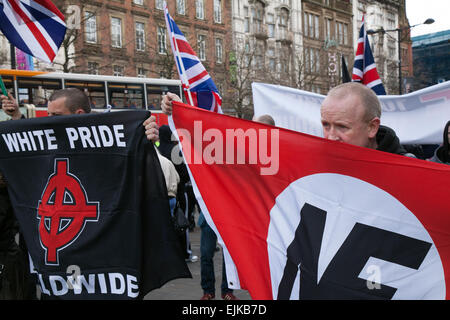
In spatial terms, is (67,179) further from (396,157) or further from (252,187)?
(396,157)

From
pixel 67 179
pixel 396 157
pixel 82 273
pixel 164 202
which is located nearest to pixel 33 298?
pixel 82 273

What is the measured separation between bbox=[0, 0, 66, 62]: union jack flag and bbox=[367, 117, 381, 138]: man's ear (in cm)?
373

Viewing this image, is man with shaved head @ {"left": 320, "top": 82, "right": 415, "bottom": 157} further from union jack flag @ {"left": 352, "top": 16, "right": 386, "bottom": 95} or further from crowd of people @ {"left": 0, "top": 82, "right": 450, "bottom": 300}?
union jack flag @ {"left": 352, "top": 16, "right": 386, "bottom": 95}

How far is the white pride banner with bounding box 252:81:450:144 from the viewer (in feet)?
19.4

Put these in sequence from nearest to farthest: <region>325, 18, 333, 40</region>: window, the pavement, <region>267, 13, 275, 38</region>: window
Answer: the pavement → <region>267, 13, 275, 38</region>: window → <region>325, 18, 333, 40</region>: window

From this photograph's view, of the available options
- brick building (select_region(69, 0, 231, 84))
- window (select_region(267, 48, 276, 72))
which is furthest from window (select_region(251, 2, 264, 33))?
brick building (select_region(69, 0, 231, 84))

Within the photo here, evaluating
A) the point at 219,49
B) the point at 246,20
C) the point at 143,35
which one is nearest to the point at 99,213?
the point at 143,35

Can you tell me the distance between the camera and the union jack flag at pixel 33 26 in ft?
16.9

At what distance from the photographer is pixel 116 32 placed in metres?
33.3

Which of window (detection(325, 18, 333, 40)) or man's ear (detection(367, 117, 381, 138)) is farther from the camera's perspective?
window (detection(325, 18, 333, 40))

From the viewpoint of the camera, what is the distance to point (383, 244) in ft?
7.70

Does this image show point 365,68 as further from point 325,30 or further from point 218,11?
A: point 325,30

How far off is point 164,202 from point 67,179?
68 centimetres

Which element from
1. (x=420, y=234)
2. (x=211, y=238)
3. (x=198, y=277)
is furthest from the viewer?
(x=198, y=277)
